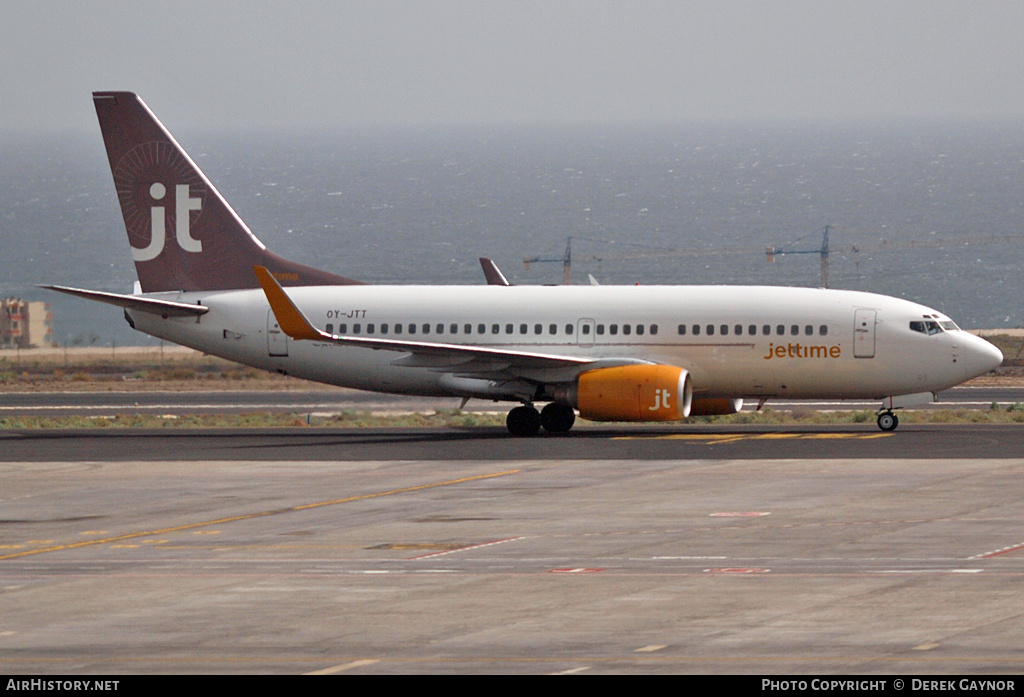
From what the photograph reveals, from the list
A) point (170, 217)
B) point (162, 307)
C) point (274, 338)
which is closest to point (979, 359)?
point (274, 338)

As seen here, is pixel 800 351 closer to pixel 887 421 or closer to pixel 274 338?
pixel 887 421

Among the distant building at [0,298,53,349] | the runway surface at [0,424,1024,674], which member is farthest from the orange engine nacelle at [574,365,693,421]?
the distant building at [0,298,53,349]

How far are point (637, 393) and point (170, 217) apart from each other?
15.8 m

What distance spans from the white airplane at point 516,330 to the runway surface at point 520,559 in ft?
11.6

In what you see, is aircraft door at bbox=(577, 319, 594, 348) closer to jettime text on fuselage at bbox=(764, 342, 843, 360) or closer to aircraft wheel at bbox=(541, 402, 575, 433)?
aircraft wheel at bbox=(541, 402, 575, 433)

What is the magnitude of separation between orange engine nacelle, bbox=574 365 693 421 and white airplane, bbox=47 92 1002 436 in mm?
47

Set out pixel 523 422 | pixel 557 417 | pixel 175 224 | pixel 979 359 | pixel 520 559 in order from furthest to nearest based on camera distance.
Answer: pixel 175 224
pixel 557 417
pixel 523 422
pixel 979 359
pixel 520 559

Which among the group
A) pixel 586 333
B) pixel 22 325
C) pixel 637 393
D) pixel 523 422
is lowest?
pixel 523 422

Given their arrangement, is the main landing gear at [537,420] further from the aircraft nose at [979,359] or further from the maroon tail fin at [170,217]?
the aircraft nose at [979,359]

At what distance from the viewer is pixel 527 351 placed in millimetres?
45312

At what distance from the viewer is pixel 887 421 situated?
145 feet

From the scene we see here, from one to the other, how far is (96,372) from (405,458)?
4886 cm
